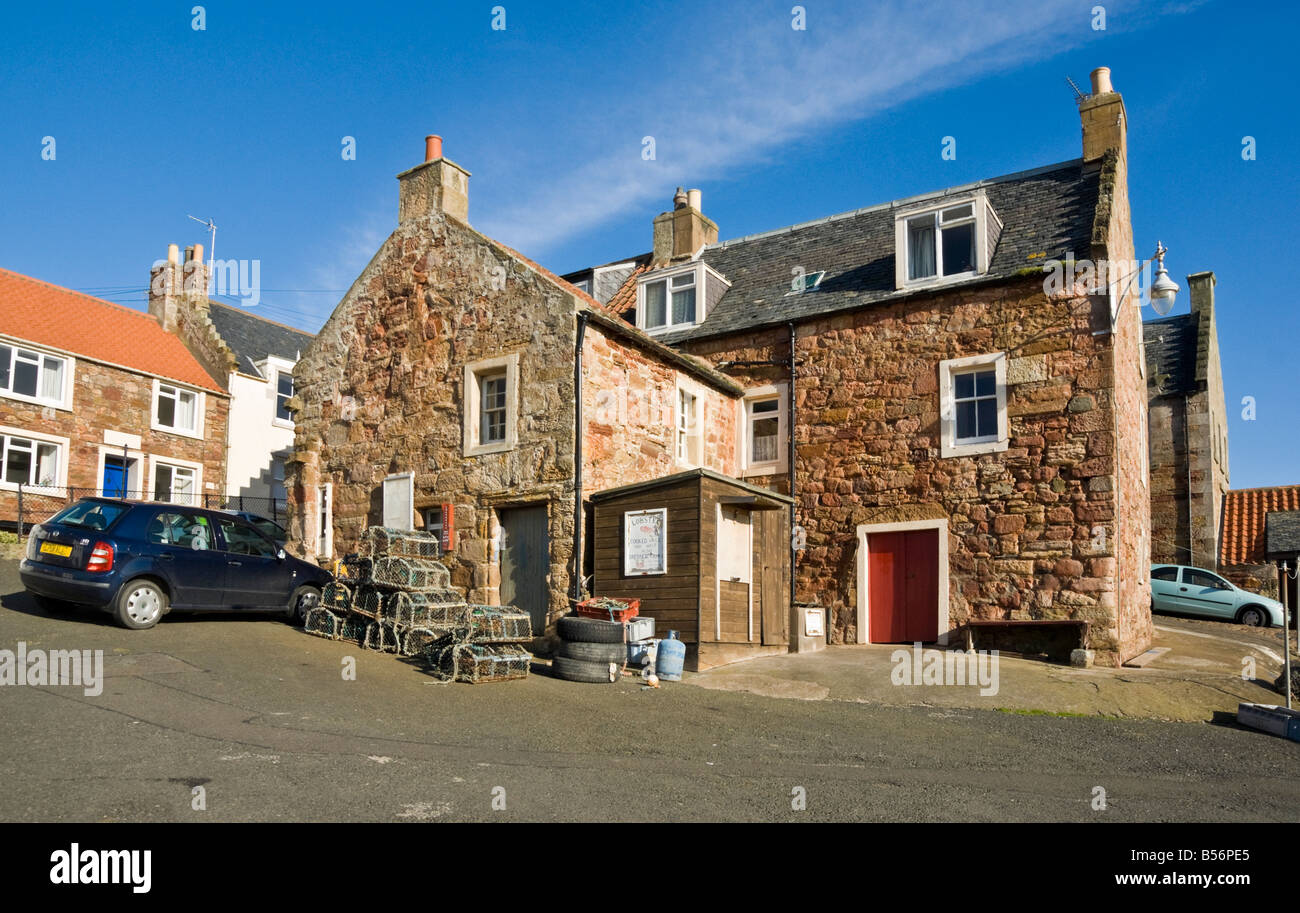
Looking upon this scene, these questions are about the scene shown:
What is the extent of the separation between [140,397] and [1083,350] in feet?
83.2

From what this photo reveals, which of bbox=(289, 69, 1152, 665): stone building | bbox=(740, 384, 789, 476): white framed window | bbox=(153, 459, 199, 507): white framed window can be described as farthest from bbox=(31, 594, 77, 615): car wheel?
bbox=(153, 459, 199, 507): white framed window

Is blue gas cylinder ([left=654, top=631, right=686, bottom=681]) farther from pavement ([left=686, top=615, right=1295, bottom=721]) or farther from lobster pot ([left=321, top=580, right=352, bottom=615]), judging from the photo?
lobster pot ([left=321, top=580, right=352, bottom=615])

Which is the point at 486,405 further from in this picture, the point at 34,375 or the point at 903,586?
the point at 34,375

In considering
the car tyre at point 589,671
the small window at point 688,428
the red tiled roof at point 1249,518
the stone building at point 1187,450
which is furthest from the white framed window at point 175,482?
the red tiled roof at point 1249,518

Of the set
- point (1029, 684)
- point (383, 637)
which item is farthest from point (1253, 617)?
point (383, 637)

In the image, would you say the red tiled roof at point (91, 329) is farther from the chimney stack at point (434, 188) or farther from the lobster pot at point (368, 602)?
the lobster pot at point (368, 602)

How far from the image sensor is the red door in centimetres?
1762

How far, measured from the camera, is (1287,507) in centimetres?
2927

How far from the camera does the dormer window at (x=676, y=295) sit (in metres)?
22.2

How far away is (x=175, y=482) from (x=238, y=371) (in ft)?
13.6

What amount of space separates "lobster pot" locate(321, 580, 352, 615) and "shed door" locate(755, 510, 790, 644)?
22.1 feet

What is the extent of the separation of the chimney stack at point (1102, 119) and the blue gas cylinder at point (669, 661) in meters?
12.7
